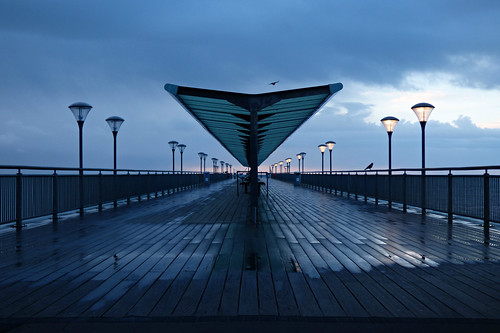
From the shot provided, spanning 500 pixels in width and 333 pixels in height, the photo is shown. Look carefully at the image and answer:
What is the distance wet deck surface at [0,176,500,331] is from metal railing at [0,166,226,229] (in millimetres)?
765

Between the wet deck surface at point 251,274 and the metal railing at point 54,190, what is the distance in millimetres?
765

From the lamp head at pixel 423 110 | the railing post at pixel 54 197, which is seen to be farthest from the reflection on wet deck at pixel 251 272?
the lamp head at pixel 423 110

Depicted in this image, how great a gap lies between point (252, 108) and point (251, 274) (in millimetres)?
4856

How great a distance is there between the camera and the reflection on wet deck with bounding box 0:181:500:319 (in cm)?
282

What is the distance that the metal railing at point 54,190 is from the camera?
6.82 metres

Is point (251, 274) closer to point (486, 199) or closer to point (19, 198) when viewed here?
point (486, 199)

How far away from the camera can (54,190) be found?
26.9 ft

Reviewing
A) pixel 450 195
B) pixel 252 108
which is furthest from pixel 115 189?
pixel 450 195

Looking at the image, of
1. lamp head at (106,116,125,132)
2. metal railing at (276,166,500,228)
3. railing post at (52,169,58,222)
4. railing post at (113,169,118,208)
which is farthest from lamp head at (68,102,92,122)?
metal railing at (276,166,500,228)

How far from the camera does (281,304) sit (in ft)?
9.39

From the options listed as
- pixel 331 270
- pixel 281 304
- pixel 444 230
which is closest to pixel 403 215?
pixel 444 230

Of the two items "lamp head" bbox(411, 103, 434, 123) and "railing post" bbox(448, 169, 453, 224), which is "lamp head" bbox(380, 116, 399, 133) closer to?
"lamp head" bbox(411, 103, 434, 123)

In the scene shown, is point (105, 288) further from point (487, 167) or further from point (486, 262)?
point (487, 167)

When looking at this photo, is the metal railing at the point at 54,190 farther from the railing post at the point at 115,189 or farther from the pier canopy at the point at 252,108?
the pier canopy at the point at 252,108
